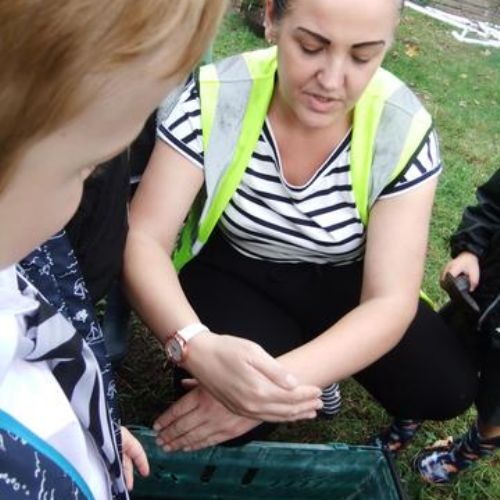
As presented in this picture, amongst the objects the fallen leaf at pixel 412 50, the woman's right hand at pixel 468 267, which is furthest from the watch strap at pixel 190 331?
the fallen leaf at pixel 412 50

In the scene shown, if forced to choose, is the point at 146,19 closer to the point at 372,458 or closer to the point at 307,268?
the point at 307,268

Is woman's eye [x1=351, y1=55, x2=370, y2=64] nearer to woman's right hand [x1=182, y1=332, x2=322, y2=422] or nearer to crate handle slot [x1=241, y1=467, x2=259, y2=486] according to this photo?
woman's right hand [x1=182, y1=332, x2=322, y2=422]

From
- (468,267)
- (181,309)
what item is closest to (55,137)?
(181,309)

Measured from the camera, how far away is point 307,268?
5.86 feet

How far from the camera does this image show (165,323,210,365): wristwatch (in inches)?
57.4

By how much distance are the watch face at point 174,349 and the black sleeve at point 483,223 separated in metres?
0.82

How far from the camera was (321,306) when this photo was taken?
1791 millimetres

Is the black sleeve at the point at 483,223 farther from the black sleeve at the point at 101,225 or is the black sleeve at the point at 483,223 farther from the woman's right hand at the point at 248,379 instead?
the black sleeve at the point at 101,225

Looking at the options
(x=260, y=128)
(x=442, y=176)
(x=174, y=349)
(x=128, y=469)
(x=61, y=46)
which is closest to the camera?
(x=61, y=46)

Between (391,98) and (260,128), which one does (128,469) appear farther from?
(391,98)

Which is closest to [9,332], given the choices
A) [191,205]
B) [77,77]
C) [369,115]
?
[77,77]

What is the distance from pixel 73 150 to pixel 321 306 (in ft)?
4.12

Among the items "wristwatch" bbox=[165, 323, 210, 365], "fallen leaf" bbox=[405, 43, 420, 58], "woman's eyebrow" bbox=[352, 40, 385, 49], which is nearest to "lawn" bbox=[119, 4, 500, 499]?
"fallen leaf" bbox=[405, 43, 420, 58]

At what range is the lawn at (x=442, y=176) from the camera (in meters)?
2.15
